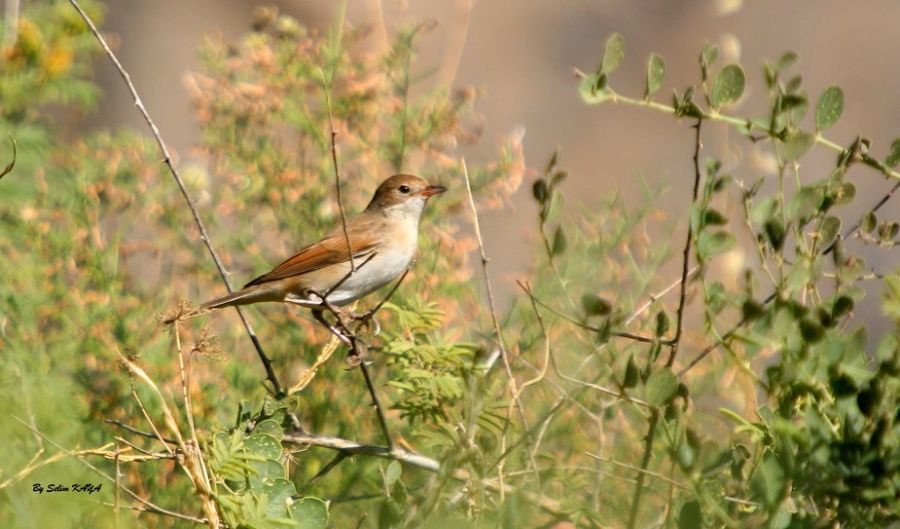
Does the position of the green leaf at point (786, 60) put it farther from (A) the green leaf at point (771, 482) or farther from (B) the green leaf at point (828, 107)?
(A) the green leaf at point (771, 482)

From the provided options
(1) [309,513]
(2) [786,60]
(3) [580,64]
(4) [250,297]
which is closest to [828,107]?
(2) [786,60]

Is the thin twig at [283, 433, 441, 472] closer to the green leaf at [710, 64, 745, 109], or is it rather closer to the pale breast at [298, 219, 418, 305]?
the green leaf at [710, 64, 745, 109]

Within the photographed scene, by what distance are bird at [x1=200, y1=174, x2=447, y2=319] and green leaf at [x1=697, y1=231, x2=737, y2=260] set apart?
7.08ft

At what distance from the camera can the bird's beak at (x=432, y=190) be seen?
401cm

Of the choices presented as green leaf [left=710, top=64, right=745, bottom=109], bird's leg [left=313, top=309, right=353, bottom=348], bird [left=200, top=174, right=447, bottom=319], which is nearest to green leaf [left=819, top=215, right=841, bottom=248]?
green leaf [left=710, top=64, right=745, bottom=109]

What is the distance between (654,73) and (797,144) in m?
0.27

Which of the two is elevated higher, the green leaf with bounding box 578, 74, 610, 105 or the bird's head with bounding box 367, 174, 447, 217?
the green leaf with bounding box 578, 74, 610, 105

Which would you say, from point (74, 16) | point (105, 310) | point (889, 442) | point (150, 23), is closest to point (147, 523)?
point (105, 310)

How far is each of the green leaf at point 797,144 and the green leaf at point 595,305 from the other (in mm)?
359

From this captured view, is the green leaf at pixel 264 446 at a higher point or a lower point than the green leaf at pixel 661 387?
lower

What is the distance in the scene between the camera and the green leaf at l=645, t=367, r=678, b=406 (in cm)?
146

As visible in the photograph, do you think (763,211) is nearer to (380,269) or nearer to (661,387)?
(661,387)

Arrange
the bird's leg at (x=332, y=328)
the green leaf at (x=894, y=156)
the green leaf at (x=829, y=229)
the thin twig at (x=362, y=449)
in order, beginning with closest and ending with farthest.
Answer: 1. the green leaf at (x=829, y=229)
2. the green leaf at (x=894, y=156)
3. the thin twig at (x=362, y=449)
4. the bird's leg at (x=332, y=328)

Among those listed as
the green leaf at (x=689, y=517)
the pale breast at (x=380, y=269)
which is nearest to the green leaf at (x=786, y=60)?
the green leaf at (x=689, y=517)
